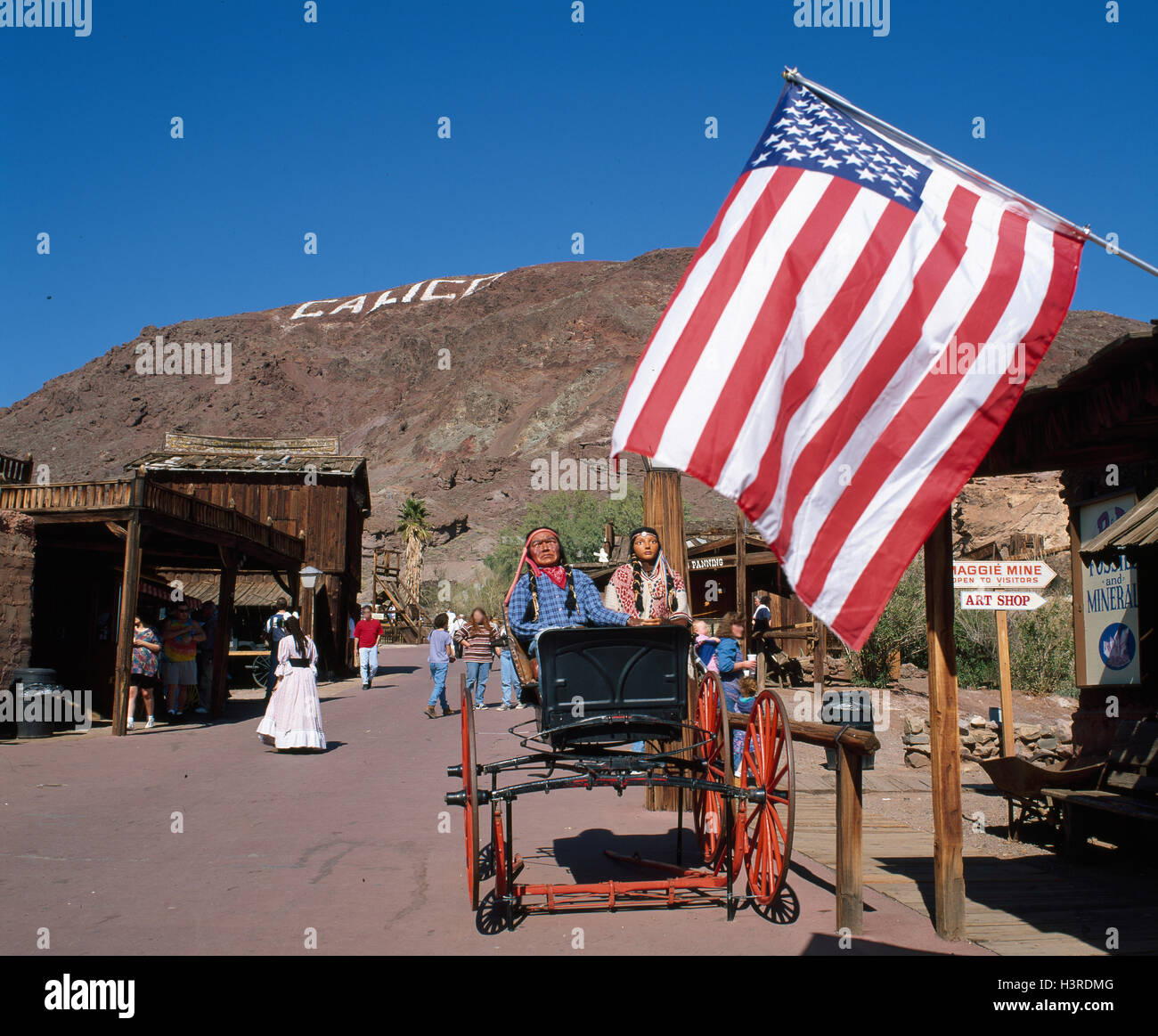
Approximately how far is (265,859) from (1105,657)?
25.6 ft

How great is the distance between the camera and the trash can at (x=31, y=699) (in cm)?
1480

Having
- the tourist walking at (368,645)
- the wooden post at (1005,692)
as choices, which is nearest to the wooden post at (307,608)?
the tourist walking at (368,645)

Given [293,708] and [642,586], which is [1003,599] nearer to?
[642,586]

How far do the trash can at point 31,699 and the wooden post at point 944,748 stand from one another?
13.9 meters

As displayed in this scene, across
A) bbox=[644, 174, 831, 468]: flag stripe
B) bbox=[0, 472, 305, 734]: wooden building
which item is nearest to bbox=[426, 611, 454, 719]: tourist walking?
bbox=[0, 472, 305, 734]: wooden building

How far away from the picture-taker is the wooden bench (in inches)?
269

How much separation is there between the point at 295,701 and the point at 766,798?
968cm

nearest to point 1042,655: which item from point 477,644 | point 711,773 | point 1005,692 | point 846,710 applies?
point 846,710

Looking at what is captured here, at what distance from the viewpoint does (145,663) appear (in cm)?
1661

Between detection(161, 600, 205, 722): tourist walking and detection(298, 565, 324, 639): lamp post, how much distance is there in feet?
29.2

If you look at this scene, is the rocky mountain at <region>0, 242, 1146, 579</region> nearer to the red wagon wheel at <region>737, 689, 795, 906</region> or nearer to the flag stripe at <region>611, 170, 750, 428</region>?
the red wagon wheel at <region>737, 689, 795, 906</region>

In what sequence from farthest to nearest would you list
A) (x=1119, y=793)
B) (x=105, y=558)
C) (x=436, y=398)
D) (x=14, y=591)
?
(x=436, y=398)
(x=105, y=558)
(x=14, y=591)
(x=1119, y=793)

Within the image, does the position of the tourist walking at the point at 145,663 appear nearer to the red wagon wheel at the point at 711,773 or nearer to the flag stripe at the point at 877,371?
the red wagon wheel at the point at 711,773

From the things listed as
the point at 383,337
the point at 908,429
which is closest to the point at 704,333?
the point at 908,429
